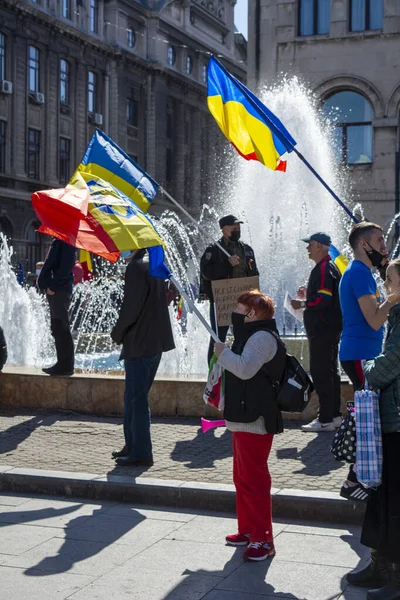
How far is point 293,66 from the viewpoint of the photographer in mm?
25672

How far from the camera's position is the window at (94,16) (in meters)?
49.9

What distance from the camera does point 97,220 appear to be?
651 centimetres

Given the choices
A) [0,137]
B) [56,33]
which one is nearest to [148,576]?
[0,137]

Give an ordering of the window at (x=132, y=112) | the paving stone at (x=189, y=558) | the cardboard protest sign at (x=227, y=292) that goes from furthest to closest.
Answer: the window at (x=132, y=112), the cardboard protest sign at (x=227, y=292), the paving stone at (x=189, y=558)

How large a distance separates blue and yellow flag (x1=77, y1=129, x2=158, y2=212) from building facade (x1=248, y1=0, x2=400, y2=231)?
1716cm

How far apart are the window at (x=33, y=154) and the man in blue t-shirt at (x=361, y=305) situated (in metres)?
40.3

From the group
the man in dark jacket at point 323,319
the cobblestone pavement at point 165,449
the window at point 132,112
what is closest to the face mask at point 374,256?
the cobblestone pavement at point 165,449

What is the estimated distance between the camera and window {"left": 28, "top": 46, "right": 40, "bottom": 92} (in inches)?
1768

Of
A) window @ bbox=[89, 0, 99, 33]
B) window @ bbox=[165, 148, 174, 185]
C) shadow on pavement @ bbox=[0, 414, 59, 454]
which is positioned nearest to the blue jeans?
shadow on pavement @ bbox=[0, 414, 59, 454]

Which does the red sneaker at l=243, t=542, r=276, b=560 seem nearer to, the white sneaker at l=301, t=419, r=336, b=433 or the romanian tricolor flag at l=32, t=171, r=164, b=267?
the romanian tricolor flag at l=32, t=171, r=164, b=267

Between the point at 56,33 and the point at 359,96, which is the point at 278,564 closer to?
the point at 359,96

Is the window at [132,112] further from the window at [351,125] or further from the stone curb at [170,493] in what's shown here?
the stone curb at [170,493]

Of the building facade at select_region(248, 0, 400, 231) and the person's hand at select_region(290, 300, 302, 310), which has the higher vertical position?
the building facade at select_region(248, 0, 400, 231)

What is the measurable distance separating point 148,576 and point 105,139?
16.7 ft
